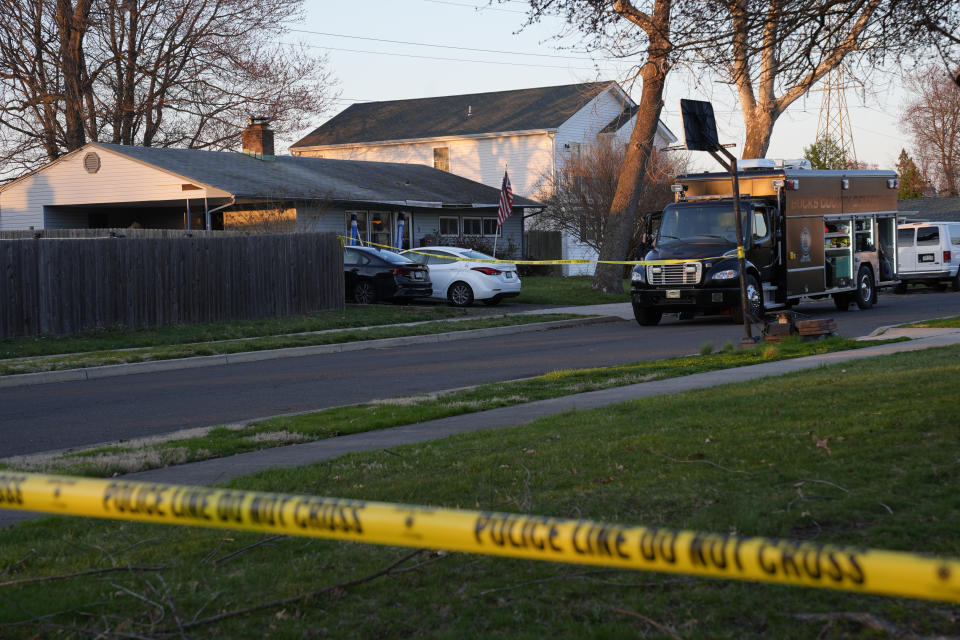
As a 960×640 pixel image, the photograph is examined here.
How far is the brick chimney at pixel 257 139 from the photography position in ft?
123

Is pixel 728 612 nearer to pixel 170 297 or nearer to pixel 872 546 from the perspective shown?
pixel 872 546

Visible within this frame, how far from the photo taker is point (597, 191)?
140ft

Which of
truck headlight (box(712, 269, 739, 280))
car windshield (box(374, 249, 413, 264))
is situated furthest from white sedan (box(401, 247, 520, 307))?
truck headlight (box(712, 269, 739, 280))

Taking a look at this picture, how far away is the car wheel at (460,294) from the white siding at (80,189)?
797cm

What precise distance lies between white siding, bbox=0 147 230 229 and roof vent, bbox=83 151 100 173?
0.11 meters

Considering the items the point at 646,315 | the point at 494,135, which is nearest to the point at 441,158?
the point at 494,135

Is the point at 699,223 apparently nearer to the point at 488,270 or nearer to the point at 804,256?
the point at 804,256

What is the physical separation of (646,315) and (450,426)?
13.5 meters

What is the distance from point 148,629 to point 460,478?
2580 millimetres

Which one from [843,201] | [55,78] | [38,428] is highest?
[55,78]

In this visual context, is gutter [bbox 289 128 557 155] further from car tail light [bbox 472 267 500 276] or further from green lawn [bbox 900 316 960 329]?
green lawn [bbox 900 316 960 329]

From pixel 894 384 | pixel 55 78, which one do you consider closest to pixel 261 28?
pixel 55 78

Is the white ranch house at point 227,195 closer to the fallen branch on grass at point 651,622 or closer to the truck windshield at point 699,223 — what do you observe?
the truck windshield at point 699,223

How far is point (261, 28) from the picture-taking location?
3997cm
